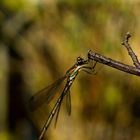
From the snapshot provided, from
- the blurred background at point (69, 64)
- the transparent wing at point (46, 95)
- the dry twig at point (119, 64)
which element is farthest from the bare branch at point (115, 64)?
the blurred background at point (69, 64)

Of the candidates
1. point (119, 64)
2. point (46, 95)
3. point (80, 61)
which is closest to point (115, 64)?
point (119, 64)

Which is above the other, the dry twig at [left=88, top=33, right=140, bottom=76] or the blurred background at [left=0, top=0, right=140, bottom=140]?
the blurred background at [left=0, top=0, right=140, bottom=140]

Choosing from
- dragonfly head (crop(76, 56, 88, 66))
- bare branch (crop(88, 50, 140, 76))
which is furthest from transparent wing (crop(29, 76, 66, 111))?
bare branch (crop(88, 50, 140, 76))

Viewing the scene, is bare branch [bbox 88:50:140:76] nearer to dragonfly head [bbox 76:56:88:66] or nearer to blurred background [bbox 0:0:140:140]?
dragonfly head [bbox 76:56:88:66]

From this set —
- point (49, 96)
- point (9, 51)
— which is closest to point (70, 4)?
point (9, 51)

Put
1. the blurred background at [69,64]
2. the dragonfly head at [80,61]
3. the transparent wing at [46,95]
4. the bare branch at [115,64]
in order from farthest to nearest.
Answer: the blurred background at [69,64] < the transparent wing at [46,95] < the dragonfly head at [80,61] < the bare branch at [115,64]

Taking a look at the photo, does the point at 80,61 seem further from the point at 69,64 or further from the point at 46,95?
the point at 69,64

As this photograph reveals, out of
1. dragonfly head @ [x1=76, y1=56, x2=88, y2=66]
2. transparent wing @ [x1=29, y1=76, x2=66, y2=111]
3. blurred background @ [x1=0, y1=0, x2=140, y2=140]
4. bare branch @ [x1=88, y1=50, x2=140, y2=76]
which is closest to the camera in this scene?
bare branch @ [x1=88, y1=50, x2=140, y2=76]

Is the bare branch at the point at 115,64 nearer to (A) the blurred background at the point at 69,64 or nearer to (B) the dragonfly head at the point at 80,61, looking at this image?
(B) the dragonfly head at the point at 80,61
